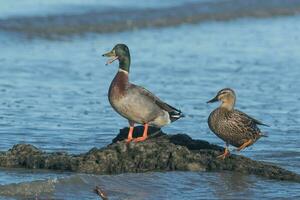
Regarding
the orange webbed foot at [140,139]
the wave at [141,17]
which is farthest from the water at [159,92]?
the wave at [141,17]

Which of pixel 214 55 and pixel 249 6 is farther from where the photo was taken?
pixel 249 6

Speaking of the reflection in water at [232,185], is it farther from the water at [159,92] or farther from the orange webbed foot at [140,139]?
the orange webbed foot at [140,139]

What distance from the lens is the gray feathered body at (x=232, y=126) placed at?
10.1 m

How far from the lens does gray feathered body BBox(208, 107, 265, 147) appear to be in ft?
33.3

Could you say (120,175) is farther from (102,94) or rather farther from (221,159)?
(102,94)

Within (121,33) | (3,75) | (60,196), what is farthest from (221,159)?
(121,33)

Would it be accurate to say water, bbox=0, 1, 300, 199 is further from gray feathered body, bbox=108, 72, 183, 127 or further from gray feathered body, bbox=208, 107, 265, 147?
gray feathered body, bbox=108, 72, 183, 127

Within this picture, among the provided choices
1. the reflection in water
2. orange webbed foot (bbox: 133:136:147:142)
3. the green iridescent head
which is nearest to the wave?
the green iridescent head

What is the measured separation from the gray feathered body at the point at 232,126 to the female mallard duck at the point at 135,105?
54 centimetres

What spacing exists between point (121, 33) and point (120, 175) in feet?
45.6

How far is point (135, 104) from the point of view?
1017cm

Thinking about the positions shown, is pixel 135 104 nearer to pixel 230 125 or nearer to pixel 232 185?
pixel 230 125

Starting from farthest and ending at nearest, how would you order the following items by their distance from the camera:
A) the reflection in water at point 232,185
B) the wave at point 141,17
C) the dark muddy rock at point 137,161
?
the wave at point 141,17 → the dark muddy rock at point 137,161 → the reflection in water at point 232,185

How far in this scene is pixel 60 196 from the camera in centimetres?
912
